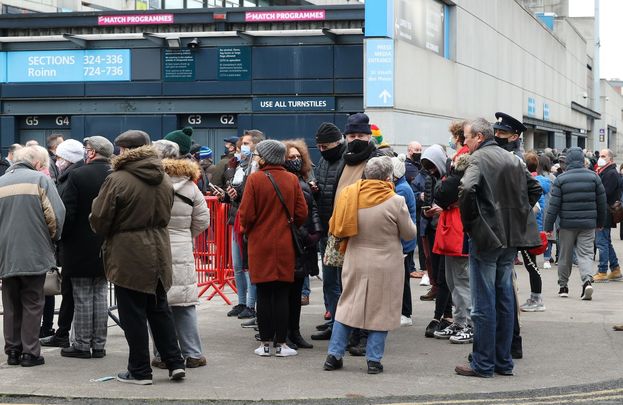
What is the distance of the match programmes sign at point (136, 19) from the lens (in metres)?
24.4

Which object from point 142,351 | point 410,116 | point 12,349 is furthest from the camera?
point 410,116

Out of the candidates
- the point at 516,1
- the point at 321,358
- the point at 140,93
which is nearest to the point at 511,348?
the point at 321,358

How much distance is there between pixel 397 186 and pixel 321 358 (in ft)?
6.32

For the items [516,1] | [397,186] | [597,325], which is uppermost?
[516,1]

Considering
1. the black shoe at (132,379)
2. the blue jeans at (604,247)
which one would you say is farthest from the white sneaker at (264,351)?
the blue jeans at (604,247)

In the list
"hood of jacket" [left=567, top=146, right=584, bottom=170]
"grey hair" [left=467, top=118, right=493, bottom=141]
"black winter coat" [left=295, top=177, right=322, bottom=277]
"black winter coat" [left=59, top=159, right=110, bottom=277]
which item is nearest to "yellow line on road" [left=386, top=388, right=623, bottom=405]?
"grey hair" [left=467, top=118, right=493, bottom=141]

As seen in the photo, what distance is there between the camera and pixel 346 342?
335 inches

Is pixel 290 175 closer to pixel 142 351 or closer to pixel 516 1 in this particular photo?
pixel 142 351

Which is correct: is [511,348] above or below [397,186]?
below

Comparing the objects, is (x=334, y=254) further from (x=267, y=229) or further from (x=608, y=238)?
(x=608, y=238)

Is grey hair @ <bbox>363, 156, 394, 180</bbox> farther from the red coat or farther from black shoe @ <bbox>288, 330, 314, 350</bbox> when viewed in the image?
black shoe @ <bbox>288, 330, 314, 350</bbox>

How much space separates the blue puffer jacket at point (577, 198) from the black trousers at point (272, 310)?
5.65m

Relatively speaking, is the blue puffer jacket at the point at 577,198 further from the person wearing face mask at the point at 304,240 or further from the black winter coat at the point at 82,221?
the black winter coat at the point at 82,221

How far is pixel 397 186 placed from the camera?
10.0m
